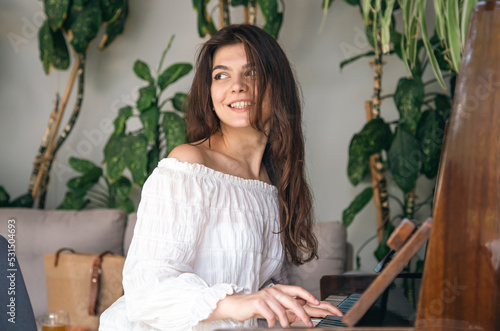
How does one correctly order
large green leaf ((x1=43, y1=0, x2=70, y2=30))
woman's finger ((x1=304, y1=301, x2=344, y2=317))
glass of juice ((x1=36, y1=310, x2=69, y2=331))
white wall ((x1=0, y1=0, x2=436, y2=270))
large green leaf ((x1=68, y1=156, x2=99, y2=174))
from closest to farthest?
woman's finger ((x1=304, y1=301, x2=344, y2=317))
glass of juice ((x1=36, y1=310, x2=69, y2=331))
large green leaf ((x1=43, y1=0, x2=70, y2=30))
large green leaf ((x1=68, y1=156, x2=99, y2=174))
white wall ((x1=0, y1=0, x2=436, y2=270))

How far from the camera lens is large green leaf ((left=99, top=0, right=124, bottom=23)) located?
340 centimetres

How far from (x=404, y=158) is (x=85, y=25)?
1.90 meters

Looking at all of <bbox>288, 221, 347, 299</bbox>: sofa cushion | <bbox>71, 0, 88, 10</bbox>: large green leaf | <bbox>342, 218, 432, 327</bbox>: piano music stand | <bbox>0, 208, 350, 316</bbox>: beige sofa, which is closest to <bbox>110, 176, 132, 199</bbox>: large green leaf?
<bbox>0, 208, 350, 316</bbox>: beige sofa

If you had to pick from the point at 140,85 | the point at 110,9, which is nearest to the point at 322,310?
the point at 110,9

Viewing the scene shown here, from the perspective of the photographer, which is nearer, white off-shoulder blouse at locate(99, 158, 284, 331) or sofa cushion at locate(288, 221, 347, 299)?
white off-shoulder blouse at locate(99, 158, 284, 331)

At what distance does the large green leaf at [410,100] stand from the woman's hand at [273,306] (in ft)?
7.52

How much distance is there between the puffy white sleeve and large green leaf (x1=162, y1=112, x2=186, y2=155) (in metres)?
1.79

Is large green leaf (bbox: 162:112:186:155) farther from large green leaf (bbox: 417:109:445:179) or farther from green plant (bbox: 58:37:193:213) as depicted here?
large green leaf (bbox: 417:109:445:179)

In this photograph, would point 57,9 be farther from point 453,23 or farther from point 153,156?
point 453,23

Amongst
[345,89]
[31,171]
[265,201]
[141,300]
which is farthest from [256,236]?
[31,171]

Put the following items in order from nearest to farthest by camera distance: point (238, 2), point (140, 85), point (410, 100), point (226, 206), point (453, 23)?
point (226, 206) → point (453, 23) → point (410, 100) → point (238, 2) → point (140, 85)

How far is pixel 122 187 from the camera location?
3.38 metres

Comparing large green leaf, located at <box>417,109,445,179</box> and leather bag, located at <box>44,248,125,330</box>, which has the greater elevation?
large green leaf, located at <box>417,109,445,179</box>

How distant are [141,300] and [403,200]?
9.28ft
